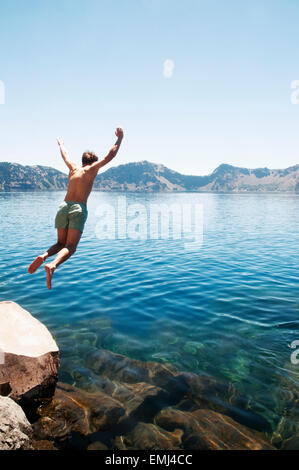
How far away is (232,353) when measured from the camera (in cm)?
845

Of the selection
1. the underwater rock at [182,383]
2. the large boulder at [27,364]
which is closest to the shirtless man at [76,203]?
the large boulder at [27,364]

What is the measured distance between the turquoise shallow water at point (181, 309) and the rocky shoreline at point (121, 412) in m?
0.54

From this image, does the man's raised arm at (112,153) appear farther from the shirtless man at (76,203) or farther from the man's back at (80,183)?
the man's back at (80,183)

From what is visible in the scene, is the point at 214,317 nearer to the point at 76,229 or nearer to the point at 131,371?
the point at 131,371

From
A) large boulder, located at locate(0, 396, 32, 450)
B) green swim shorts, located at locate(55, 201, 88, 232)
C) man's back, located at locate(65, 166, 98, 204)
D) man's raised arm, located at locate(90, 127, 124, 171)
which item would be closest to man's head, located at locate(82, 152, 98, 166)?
man's back, located at locate(65, 166, 98, 204)

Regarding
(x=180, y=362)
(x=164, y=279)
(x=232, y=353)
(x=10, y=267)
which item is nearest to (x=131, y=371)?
(x=180, y=362)

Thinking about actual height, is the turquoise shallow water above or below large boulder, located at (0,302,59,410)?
below

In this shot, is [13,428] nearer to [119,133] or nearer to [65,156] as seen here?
[65,156]

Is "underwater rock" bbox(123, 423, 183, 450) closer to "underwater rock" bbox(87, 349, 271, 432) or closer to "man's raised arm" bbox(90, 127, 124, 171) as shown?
"underwater rock" bbox(87, 349, 271, 432)

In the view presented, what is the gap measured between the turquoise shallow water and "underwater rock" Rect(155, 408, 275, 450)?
0.80 m

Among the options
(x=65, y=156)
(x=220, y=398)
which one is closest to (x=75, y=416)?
(x=220, y=398)

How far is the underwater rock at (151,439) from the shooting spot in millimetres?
5371

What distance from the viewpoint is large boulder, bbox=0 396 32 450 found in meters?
4.75

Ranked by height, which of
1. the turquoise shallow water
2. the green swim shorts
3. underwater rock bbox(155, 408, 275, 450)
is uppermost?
Answer: the green swim shorts
